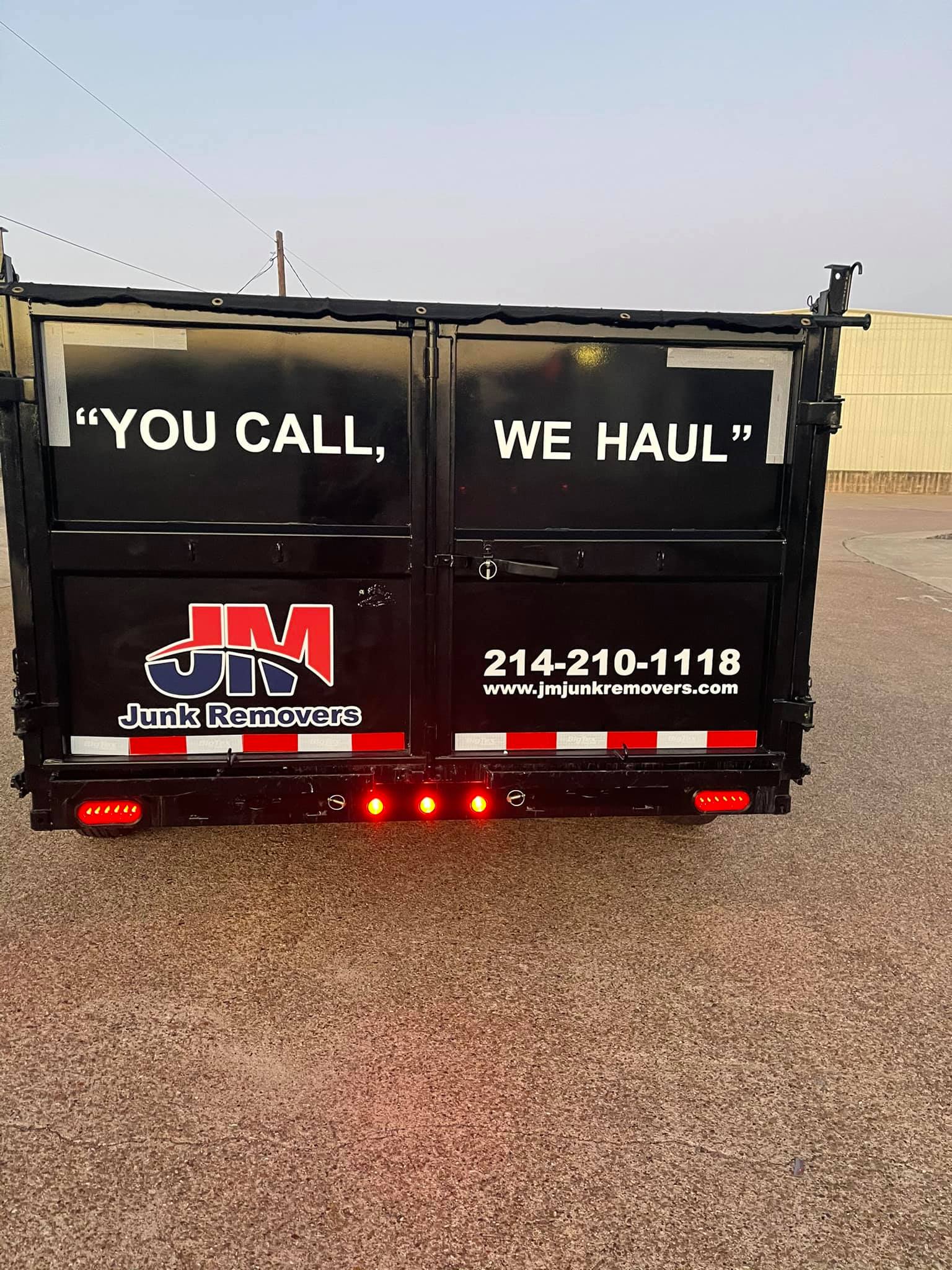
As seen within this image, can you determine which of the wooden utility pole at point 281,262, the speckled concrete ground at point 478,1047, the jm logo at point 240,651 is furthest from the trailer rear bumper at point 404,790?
the wooden utility pole at point 281,262

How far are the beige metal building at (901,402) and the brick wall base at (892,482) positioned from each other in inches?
1.7

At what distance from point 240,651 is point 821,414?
100 inches

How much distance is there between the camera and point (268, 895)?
414 cm

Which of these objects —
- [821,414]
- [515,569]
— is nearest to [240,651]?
[515,569]

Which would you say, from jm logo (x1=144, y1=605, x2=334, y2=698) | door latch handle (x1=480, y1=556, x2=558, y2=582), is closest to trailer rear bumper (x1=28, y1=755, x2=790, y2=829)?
jm logo (x1=144, y1=605, x2=334, y2=698)

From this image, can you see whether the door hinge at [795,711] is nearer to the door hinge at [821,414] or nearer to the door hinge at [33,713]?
the door hinge at [821,414]

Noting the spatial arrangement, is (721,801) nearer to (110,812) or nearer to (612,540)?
(612,540)

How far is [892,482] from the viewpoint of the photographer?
45.4 m

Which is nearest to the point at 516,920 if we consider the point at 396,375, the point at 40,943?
the point at 40,943

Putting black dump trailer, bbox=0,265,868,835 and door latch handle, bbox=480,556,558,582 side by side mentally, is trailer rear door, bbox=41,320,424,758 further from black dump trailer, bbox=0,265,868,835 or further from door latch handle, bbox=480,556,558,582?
door latch handle, bbox=480,556,558,582

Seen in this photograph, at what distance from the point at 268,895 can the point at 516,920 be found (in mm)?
1215

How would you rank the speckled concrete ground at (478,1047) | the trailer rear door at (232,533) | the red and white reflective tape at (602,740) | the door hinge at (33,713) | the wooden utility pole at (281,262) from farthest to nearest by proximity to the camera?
the wooden utility pole at (281,262) → the red and white reflective tape at (602,740) → the door hinge at (33,713) → the trailer rear door at (232,533) → the speckled concrete ground at (478,1047)

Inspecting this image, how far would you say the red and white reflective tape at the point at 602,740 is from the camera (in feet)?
12.0

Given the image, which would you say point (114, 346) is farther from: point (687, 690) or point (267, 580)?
point (687, 690)
